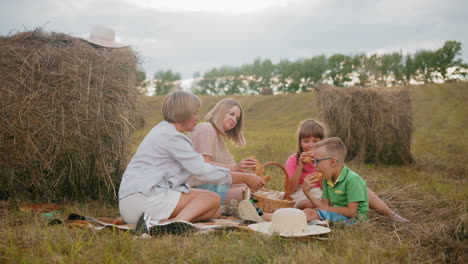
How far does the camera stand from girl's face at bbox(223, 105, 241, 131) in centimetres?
435

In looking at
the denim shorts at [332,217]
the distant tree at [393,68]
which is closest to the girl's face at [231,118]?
the denim shorts at [332,217]

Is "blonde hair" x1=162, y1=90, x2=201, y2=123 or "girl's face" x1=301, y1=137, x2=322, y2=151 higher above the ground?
"blonde hair" x1=162, y1=90, x2=201, y2=123

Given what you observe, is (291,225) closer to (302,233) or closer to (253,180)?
(302,233)

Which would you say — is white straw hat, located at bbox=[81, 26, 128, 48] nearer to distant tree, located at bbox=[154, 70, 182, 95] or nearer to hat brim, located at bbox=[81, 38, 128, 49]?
hat brim, located at bbox=[81, 38, 128, 49]

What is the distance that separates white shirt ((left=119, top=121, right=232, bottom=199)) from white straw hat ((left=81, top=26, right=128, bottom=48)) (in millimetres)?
1836

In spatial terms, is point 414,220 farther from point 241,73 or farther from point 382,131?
point 241,73

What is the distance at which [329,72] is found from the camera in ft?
170

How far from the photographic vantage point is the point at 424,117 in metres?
22.4

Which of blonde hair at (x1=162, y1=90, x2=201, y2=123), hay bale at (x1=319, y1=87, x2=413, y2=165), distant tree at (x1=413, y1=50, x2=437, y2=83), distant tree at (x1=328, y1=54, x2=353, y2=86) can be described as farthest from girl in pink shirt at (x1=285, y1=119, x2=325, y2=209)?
distant tree at (x1=328, y1=54, x2=353, y2=86)

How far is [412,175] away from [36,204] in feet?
18.5

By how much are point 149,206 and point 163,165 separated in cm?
37

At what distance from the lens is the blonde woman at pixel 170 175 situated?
326cm

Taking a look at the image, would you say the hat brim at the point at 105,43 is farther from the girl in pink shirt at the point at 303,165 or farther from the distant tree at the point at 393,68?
→ the distant tree at the point at 393,68

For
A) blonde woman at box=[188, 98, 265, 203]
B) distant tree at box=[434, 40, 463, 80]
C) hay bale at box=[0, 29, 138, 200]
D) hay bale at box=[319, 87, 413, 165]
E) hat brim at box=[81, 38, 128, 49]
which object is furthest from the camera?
distant tree at box=[434, 40, 463, 80]
